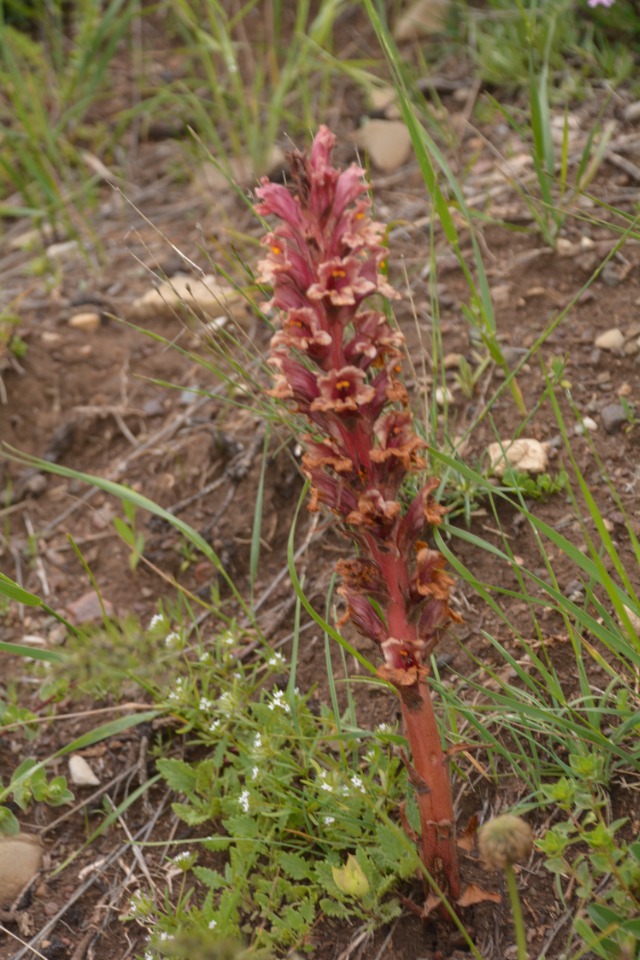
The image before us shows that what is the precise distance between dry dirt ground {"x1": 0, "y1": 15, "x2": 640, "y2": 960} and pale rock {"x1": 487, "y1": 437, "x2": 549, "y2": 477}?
0.05 meters

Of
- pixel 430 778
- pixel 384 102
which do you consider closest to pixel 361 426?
pixel 430 778

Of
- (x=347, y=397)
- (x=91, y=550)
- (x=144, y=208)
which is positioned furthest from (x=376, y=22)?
(x=144, y=208)

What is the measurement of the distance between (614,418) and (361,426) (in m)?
1.18

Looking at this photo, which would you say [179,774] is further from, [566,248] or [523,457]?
[566,248]

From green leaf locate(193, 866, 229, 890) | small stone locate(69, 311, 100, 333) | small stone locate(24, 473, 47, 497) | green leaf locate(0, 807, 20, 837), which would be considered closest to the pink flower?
green leaf locate(193, 866, 229, 890)

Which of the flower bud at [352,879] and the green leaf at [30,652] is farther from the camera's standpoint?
the green leaf at [30,652]

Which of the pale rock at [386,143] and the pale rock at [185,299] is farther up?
the pale rock at [386,143]

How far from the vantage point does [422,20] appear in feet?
15.2

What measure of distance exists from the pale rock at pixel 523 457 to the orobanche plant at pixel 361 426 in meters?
0.81

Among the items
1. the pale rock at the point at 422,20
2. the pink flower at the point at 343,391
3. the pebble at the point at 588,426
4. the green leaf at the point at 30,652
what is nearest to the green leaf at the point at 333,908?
the green leaf at the point at 30,652

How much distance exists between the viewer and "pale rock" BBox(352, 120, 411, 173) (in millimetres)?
4184

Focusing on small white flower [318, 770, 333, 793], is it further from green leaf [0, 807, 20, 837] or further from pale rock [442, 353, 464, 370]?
pale rock [442, 353, 464, 370]

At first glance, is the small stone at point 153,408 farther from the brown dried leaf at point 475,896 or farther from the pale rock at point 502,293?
the brown dried leaf at point 475,896

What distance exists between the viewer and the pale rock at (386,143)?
13.7 feet
